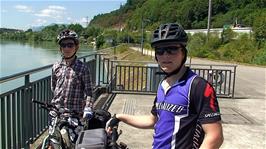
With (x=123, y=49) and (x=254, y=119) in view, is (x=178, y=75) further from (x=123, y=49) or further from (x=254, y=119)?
(x=123, y=49)

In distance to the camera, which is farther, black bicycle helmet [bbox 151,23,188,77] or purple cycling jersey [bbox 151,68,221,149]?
black bicycle helmet [bbox 151,23,188,77]

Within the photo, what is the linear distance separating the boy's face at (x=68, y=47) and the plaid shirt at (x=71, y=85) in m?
0.16

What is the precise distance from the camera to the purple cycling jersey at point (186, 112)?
1.93m

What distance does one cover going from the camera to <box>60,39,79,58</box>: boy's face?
3.81 m

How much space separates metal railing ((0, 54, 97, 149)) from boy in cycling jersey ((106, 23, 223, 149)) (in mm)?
2213

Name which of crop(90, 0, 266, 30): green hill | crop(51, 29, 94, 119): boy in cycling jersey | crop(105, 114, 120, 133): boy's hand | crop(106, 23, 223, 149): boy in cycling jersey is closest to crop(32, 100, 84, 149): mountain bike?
crop(105, 114, 120, 133): boy's hand

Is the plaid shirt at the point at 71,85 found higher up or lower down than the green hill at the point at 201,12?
lower down

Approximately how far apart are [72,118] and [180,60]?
4.08 feet

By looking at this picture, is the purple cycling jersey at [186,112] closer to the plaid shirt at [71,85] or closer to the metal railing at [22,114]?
the plaid shirt at [71,85]

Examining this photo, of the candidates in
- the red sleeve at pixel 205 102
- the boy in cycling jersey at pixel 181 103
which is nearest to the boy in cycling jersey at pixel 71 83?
the boy in cycling jersey at pixel 181 103

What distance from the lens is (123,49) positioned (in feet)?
216

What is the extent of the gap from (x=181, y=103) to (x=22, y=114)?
10.1 ft

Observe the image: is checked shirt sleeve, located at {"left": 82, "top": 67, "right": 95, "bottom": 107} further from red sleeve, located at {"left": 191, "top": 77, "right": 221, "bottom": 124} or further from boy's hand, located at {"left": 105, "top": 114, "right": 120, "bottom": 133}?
red sleeve, located at {"left": 191, "top": 77, "right": 221, "bottom": 124}

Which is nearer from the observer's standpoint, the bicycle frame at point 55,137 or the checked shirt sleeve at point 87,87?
the bicycle frame at point 55,137
